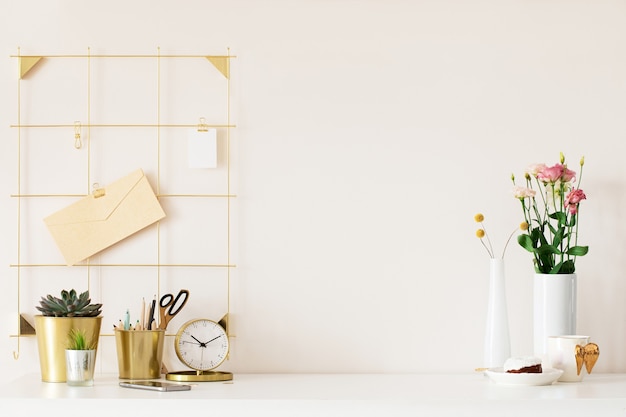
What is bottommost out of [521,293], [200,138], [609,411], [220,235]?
[609,411]

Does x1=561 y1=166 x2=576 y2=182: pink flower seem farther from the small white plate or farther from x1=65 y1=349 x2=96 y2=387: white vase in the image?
x1=65 y1=349 x2=96 y2=387: white vase

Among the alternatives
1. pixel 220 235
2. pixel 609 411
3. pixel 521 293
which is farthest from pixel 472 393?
pixel 220 235

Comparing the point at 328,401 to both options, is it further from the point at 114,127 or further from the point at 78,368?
the point at 114,127

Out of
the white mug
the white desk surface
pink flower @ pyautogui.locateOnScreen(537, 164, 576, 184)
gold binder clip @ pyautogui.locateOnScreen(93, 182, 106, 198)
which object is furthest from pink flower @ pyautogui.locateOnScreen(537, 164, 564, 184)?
gold binder clip @ pyautogui.locateOnScreen(93, 182, 106, 198)

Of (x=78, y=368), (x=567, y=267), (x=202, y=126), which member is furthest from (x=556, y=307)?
(x=78, y=368)

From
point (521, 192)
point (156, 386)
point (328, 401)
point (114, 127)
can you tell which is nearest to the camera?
point (328, 401)

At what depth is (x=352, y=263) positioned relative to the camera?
82.0 inches

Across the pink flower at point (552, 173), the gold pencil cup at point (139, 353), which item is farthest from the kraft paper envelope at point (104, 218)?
the pink flower at point (552, 173)

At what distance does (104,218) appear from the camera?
2.07 m

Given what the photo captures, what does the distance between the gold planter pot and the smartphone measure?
0.49ft

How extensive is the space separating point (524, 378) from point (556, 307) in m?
0.23

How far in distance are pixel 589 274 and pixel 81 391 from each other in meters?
1.21

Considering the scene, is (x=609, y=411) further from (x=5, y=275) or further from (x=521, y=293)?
(x=5, y=275)

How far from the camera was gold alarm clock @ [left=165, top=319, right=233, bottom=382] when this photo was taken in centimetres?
193
